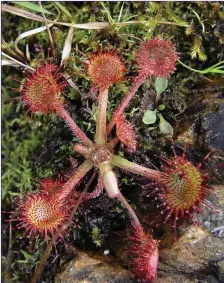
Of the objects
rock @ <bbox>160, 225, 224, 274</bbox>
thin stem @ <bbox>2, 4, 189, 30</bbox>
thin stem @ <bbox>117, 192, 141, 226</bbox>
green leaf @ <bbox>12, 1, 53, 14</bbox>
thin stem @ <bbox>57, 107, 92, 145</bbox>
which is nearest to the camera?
rock @ <bbox>160, 225, 224, 274</bbox>

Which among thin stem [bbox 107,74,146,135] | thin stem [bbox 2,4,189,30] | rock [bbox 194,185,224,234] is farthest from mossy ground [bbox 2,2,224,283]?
rock [bbox 194,185,224,234]

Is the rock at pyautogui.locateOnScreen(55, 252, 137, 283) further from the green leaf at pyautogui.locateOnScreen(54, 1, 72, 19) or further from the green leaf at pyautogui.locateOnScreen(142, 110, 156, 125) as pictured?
the green leaf at pyautogui.locateOnScreen(54, 1, 72, 19)

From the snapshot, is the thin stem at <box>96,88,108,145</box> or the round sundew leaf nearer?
the thin stem at <box>96,88,108,145</box>

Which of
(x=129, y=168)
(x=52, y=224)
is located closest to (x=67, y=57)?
(x=129, y=168)

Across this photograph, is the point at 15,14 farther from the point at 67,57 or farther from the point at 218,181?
the point at 218,181

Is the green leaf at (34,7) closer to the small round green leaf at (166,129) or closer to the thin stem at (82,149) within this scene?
the thin stem at (82,149)

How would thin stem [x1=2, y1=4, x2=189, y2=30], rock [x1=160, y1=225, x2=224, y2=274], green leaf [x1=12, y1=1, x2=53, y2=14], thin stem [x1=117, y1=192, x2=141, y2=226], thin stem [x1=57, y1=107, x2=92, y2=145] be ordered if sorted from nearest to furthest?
rock [x1=160, y1=225, x2=224, y2=274] < thin stem [x1=117, y1=192, x2=141, y2=226] < thin stem [x1=57, y1=107, x2=92, y2=145] < green leaf [x1=12, y1=1, x2=53, y2=14] < thin stem [x1=2, y1=4, x2=189, y2=30]

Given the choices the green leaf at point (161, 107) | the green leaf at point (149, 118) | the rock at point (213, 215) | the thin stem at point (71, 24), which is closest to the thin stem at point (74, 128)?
the green leaf at point (149, 118)

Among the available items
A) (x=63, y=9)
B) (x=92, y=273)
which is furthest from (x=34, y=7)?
(x=92, y=273)
